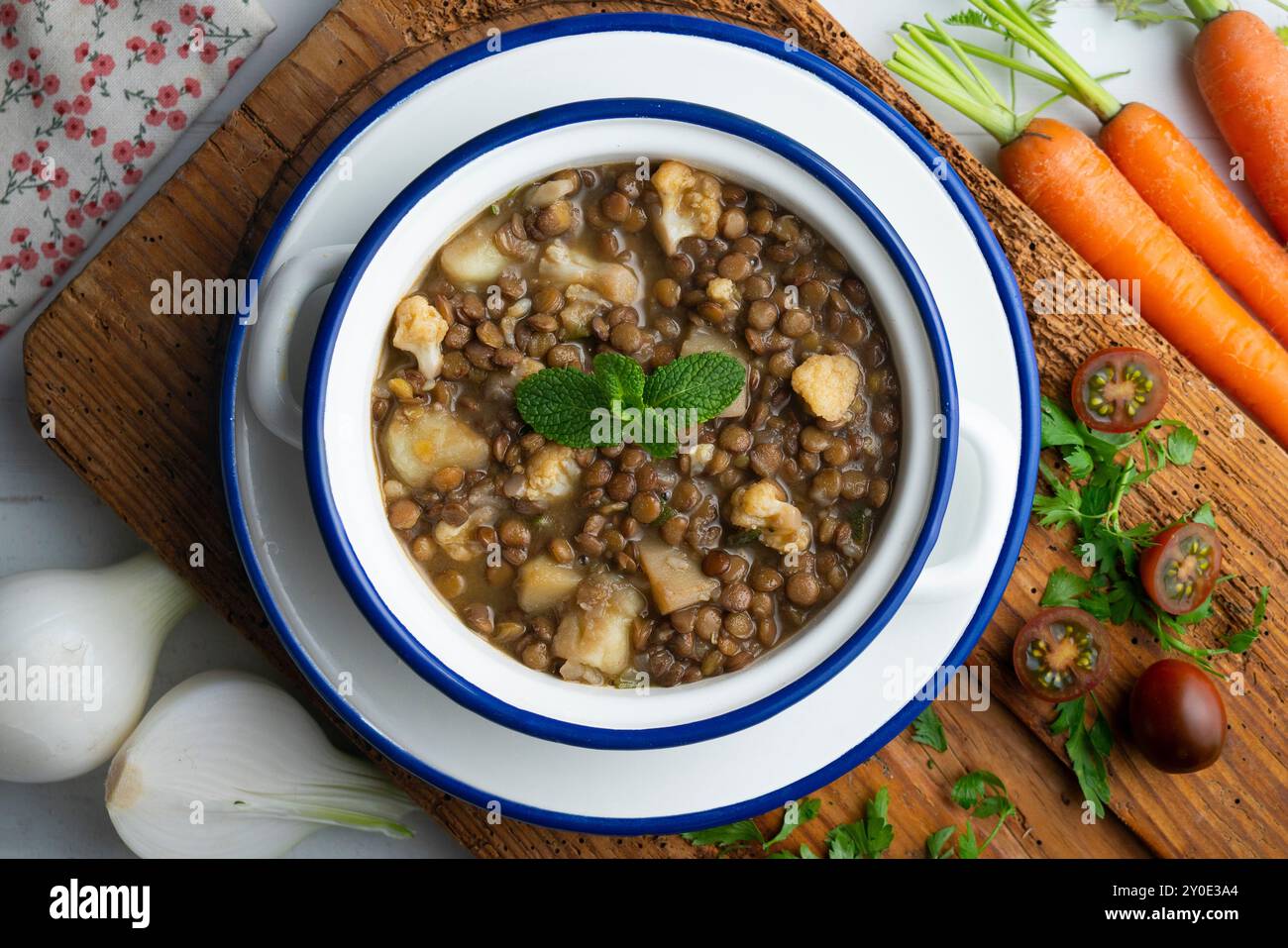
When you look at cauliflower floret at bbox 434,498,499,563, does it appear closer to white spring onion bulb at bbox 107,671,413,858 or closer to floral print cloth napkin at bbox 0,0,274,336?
white spring onion bulb at bbox 107,671,413,858

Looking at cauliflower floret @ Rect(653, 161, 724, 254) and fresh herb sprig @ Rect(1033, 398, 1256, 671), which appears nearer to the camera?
cauliflower floret @ Rect(653, 161, 724, 254)

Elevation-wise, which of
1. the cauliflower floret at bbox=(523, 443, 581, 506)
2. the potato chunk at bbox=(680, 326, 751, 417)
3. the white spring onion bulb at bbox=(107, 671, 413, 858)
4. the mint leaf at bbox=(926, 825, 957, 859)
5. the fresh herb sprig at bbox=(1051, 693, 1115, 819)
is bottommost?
the mint leaf at bbox=(926, 825, 957, 859)

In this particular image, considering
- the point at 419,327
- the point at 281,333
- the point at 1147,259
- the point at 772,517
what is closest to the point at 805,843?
the point at 772,517

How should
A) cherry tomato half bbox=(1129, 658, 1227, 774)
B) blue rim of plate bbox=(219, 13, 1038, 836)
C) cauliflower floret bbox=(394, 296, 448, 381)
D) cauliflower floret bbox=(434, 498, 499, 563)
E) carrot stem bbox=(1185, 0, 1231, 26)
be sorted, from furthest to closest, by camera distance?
carrot stem bbox=(1185, 0, 1231, 26) < cherry tomato half bbox=(1129, 658, 1227, 774) < blue rim of plate bbox=(219, 13, 1038, 836) < cauliflower floret bbox=(434, 498, 499, 563) < cauliflower floret bbox=(394, 296, 448, 381)

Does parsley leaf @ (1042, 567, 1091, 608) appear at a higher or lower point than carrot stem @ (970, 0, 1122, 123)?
lower

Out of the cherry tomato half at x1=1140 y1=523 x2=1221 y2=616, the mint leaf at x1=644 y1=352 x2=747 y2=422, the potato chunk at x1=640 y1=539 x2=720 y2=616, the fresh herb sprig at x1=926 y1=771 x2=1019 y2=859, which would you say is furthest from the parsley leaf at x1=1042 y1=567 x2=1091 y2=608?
the mint leaf at x1=644 y1=352 x2=747 y2=422

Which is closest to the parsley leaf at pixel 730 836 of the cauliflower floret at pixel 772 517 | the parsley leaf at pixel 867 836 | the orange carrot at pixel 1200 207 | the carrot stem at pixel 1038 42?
the parsley leaf at pixel 867 836
